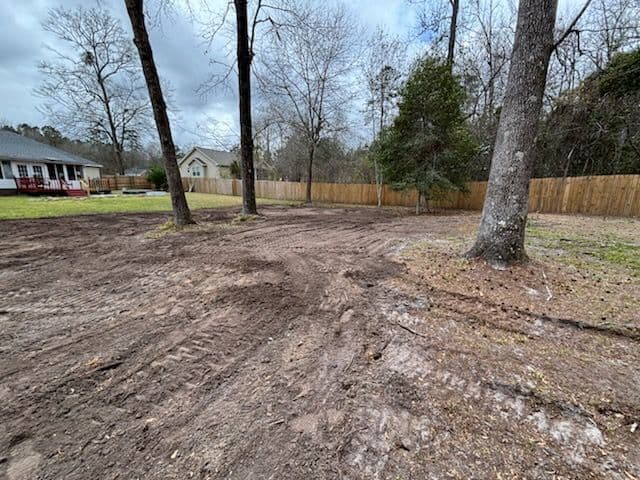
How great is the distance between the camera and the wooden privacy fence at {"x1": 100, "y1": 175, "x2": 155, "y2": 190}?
24461mm

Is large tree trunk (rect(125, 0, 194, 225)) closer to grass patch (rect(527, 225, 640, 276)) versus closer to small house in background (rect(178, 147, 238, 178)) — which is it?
grass patch (rect(527, 225, 640, 276))

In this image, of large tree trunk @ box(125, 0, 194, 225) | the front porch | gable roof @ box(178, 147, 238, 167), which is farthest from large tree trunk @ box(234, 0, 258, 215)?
gable roof @ box(178, 147, 238, 167)

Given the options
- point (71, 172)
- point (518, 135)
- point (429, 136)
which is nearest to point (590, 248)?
point (518, 135)

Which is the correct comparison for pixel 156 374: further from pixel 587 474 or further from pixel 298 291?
pixel 587 474

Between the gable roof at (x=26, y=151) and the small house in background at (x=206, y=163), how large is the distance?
11.8 meters

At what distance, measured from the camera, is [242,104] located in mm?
8523

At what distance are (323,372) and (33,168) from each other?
86.6 ft

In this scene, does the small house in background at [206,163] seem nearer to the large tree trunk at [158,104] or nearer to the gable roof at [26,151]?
the gable roof at [26,151]

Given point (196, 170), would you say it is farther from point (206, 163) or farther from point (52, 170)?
point (52, 170)

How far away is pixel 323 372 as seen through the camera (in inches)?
73.1

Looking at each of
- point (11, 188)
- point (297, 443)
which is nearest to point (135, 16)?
point (297, 443)

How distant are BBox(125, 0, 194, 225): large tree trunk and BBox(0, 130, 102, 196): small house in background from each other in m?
16.3

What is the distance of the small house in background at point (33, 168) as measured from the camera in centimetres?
1716

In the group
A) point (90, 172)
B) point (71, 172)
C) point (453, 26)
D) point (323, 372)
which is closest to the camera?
point (323, 372)
